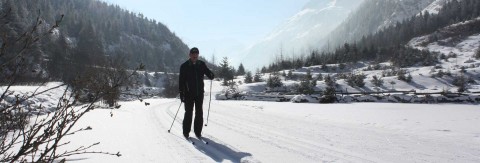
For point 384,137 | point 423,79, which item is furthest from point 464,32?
point 384,137

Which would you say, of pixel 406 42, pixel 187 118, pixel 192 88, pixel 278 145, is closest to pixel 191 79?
pixel 192 88

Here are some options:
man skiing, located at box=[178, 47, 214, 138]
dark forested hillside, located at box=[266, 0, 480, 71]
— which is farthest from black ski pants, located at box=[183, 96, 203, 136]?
dark forested hillside, located at box=[266, 0, 480, 71]

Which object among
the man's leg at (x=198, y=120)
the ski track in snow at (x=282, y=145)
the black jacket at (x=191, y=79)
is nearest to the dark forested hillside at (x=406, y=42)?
the ski track in snow at (x=282, y=145)

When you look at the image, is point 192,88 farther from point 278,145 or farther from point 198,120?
point 278,145

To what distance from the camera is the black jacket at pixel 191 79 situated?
711 cm

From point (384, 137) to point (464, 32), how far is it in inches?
5803

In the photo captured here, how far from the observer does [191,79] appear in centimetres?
716

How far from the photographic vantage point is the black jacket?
23.3ft

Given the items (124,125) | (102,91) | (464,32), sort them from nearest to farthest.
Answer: (102,91)
(124,125)
(464,32)

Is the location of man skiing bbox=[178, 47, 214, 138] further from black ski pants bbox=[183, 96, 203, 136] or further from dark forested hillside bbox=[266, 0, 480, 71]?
dark forested hillside bbox=[266, 0, 480, 71]

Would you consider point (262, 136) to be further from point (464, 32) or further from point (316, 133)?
point (464, 32)

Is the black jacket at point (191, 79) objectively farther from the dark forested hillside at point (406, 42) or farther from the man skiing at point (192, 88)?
the dark forested hillside at point (406, 42)

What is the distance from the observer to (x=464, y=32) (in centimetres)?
13325

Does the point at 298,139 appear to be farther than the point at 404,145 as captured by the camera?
Yes
